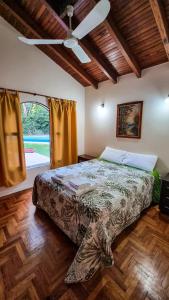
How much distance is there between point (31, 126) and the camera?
137 inches

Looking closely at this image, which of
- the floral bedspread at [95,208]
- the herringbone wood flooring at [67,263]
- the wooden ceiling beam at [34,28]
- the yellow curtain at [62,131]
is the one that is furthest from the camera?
the yellow curtain at [62,131]

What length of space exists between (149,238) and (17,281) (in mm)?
1601

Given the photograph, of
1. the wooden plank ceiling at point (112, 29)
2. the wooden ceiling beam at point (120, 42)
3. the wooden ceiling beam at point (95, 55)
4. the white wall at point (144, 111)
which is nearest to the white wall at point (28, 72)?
the wooden plank ceiling at point (112, 29)

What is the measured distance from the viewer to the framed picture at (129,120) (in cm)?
306

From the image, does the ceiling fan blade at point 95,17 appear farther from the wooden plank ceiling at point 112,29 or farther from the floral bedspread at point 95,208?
the floral bedspread at point 95,208

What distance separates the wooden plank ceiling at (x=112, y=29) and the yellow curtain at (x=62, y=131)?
0.96 metres

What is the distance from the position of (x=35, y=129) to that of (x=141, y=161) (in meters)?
2.62

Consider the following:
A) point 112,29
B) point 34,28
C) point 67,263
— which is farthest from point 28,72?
point 67,263

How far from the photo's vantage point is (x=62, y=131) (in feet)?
12.1

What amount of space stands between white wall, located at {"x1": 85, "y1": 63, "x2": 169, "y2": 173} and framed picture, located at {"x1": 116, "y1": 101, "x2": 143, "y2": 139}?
0.10 m

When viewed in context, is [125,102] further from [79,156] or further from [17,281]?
[17,281]

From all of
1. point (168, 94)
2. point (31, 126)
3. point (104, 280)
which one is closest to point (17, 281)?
point (104, 280)

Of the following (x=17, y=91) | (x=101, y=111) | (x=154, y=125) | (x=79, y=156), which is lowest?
(x=79, y=156)

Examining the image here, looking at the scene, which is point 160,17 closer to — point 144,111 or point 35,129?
point 144,111
